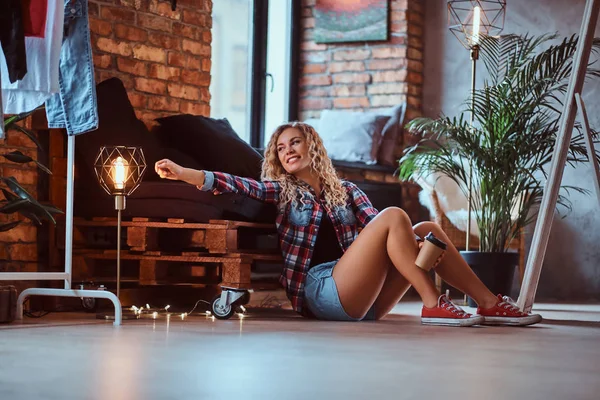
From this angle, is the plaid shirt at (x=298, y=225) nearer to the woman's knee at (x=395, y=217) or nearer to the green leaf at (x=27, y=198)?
the woman's knee at (x=395, y=217)

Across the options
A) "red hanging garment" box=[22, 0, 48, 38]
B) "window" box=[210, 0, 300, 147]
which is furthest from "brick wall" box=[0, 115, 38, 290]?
"window" box=[210, 0, 300, 147]

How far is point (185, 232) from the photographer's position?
179 inches

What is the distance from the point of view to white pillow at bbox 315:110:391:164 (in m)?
6.61

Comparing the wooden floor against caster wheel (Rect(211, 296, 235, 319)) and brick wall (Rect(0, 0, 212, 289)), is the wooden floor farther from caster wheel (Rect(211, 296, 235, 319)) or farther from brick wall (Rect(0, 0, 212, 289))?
brick wall (Rect(0, 0, 212, 289))

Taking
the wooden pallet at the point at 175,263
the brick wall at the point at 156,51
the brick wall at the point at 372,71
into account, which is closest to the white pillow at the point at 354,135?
the brick wall at the point at 372,71

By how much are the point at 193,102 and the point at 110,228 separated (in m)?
1.04

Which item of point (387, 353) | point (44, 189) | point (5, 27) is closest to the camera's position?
point (387, 353)

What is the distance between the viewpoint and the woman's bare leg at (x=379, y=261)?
12.6 feet

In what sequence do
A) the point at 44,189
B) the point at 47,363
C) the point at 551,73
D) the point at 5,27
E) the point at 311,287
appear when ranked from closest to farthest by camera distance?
the point at 47,363
the point at 5,27
the point at 311,287
the point at 44,189
the point at 551,73

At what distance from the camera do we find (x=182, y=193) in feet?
14.5

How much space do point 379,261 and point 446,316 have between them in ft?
1.07

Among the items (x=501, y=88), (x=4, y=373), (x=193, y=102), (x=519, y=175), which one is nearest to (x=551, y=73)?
(x=501, y=88)

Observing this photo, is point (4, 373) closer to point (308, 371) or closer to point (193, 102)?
point (308, 371)

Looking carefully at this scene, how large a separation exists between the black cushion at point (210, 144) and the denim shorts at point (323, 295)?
0.84 metres
